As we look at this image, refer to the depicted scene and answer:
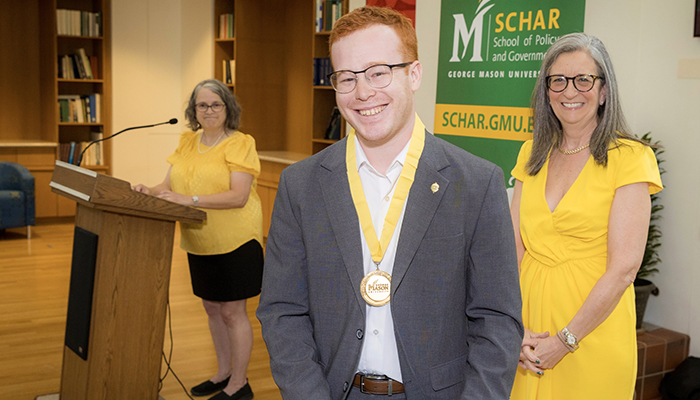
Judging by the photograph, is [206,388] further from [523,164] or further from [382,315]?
[382,315]

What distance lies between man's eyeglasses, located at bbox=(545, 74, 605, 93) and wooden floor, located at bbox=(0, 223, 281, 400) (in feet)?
7.70

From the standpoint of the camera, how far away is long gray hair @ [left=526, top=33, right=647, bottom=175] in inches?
81.0

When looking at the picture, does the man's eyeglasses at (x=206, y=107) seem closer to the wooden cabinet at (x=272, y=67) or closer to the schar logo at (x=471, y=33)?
the schar logo at (x=471, y=33)

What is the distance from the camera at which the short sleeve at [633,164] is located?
6.48 feet

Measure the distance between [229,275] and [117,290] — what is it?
66cm

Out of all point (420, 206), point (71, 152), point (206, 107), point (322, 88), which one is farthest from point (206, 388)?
point (71, 152)

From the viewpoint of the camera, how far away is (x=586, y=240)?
2068 millimetres

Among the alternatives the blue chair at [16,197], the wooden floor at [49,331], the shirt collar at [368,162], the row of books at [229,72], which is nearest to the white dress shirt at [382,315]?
the shirt collar at [368,162]

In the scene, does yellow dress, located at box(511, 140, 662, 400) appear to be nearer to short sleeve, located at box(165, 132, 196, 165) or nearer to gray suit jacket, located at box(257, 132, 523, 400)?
gray suit jacket, located at box(257, 132, 523, 400)

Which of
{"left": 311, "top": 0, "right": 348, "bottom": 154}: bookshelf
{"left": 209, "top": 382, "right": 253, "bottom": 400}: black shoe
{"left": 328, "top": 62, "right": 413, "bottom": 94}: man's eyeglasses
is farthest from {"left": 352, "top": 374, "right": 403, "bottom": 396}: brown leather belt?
{"left": 311, "top": 0, "right": 348, "bottom": 154}: bookshelf

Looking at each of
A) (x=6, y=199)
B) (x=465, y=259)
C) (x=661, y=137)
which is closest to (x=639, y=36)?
(x=661, y=137)

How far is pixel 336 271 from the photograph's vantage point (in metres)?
1.44

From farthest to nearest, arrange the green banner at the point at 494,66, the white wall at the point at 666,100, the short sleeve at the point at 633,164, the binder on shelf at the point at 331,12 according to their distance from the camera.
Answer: the binder on shelf at the point at 331,12, the white wall at the point at 666,100, the green banner at the point at 494,66, the short sleeve at the point at 633,164

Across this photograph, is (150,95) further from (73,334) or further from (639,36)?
(639,36)
